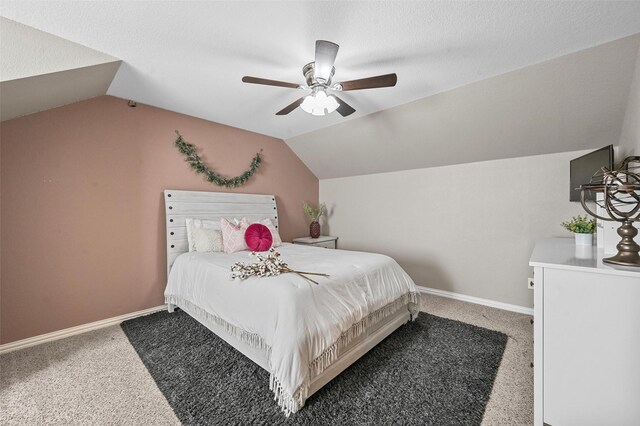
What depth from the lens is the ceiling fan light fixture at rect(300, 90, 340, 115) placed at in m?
2.15

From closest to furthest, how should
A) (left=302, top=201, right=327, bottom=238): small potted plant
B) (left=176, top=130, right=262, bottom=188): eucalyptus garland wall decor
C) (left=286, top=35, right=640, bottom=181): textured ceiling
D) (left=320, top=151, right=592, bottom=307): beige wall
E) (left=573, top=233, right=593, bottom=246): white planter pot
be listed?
(left=573, top=233, right=593, bottom=246): white planter pot
(left=286, top=35, right=640, bottom=181): textured ceiling
(left=320, top=151, right=592, bottom=307): beige wall
(left=176, top=130, right=262, bottom=188): eucalyptus garland wall decor
(left=302, top=201, right=327, bottom=238): small potted plant

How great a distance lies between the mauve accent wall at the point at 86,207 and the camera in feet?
7.65

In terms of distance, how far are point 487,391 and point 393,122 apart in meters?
2.84

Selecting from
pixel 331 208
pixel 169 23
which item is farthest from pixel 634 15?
pixel 331 208

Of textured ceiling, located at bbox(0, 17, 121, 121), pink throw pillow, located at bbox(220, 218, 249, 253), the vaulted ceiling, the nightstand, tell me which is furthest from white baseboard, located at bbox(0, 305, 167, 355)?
the vaulted ceiling

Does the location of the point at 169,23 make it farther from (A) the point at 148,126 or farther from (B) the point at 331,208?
(B) the point at 331,208

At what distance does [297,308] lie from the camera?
165cm

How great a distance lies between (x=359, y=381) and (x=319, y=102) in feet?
7.17

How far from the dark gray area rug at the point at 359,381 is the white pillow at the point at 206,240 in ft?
3.03

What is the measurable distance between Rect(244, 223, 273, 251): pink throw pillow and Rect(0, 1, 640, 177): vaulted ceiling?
1.51 meters

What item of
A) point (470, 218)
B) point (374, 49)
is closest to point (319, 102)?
point (374, 49)

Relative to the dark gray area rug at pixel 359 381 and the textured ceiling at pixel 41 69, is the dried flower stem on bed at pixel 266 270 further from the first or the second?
the textured ceiling at pixel 41 69

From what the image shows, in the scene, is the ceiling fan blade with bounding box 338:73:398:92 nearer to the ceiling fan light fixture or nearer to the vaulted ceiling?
the ceiling fan light fixture

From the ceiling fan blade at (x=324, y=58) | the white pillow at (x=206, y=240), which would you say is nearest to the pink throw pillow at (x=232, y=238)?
the white pillow at (x=206, y=240)
